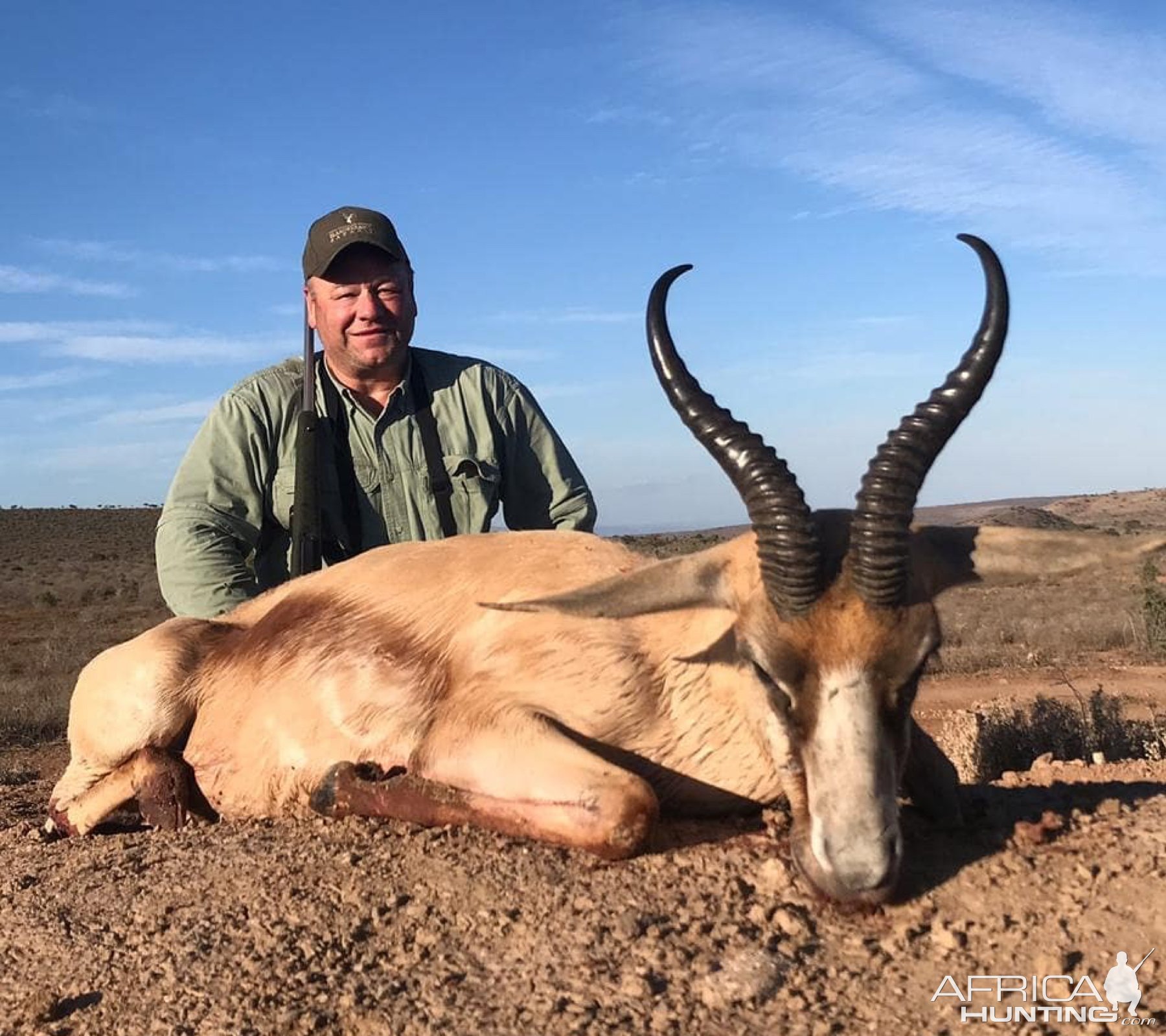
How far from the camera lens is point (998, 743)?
9.05 metres

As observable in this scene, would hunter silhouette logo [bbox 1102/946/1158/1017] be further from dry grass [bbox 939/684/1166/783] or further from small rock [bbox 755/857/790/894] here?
dry grass [bbox 939/684/1166/783]

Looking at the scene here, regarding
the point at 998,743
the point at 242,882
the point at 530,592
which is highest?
the point at 530,592

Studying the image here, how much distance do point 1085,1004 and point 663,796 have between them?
2.11m

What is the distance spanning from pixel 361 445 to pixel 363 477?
0.26 meters

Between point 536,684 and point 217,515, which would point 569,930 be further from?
point 217,515

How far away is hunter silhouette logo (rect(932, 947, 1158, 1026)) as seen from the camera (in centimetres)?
358

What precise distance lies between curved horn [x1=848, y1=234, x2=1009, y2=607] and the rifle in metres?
4.58

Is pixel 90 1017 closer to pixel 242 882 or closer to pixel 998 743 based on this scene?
pixel 242 882

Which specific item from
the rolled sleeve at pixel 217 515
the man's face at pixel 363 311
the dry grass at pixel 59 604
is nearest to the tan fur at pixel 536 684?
the rolled sleeve at pixel 217 515

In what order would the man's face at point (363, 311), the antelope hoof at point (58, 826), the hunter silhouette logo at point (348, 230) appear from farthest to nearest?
1. the man's face at point (363, 311)
2. the hunter silhouette logo at point (348, 230)
3. the antelope hoof at point (58, 826)

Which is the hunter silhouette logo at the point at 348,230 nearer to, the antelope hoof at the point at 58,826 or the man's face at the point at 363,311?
the man's face at the point at 363,311

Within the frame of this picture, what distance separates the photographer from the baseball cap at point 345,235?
8.52 m

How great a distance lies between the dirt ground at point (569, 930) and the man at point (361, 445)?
10.1 ft

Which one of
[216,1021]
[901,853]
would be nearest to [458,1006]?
[216,1021]
